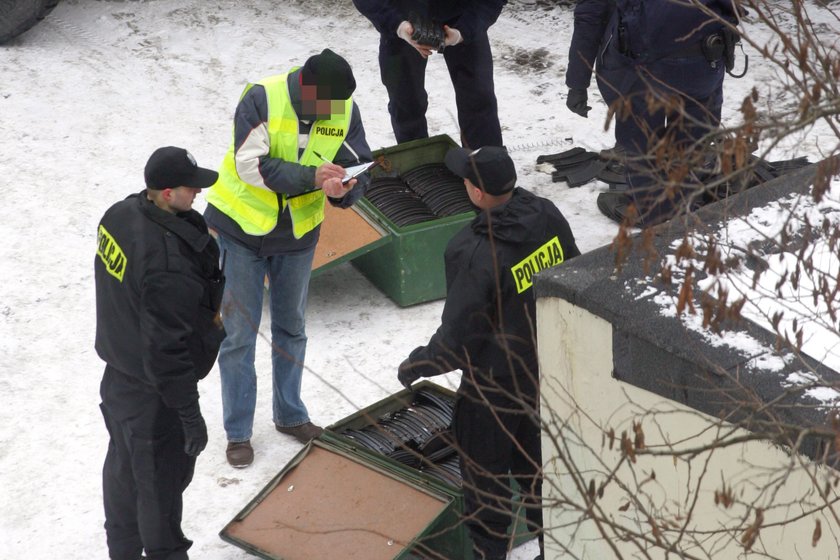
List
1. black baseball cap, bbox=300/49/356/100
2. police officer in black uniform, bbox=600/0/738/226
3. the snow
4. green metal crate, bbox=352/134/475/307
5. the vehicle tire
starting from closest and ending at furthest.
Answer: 1. black baseball cap, bbox=300/49/356/100
2. the snow
3. police officer in black uniform, bbox=600/0/738/226
4. green metal crate, bbox=352/134/475/307
5. the vehicle tire

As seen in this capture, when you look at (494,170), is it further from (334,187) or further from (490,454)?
(490,454)

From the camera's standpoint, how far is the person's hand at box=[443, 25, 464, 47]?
701cm

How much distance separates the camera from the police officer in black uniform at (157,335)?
423cm

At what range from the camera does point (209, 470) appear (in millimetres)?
5438

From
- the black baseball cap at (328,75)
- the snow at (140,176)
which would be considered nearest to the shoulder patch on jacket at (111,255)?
the snow at (140,176)

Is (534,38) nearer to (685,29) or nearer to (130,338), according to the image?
(685,29)

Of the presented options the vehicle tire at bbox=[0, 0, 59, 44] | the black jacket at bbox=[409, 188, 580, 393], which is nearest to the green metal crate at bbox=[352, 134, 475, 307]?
the black jacket at bbox=[409, 188, 580, 393]

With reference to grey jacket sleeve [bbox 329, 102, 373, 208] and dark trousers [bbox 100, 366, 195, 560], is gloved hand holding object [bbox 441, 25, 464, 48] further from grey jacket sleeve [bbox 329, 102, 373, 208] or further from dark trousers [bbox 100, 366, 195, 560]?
dark trousers [bbox 100, 366, 195, 560]

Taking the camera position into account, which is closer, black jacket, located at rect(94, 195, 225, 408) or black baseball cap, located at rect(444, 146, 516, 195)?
black jacket, located at rect(94, 195, 225, 408)

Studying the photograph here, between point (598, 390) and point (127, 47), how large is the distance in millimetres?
6708

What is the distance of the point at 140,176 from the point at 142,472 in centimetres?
377

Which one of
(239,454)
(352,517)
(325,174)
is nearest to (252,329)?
(239,454)

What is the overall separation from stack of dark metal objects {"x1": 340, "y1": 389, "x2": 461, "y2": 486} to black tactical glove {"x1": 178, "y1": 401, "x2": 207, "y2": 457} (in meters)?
0.82

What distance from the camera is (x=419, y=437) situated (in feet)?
16.9
